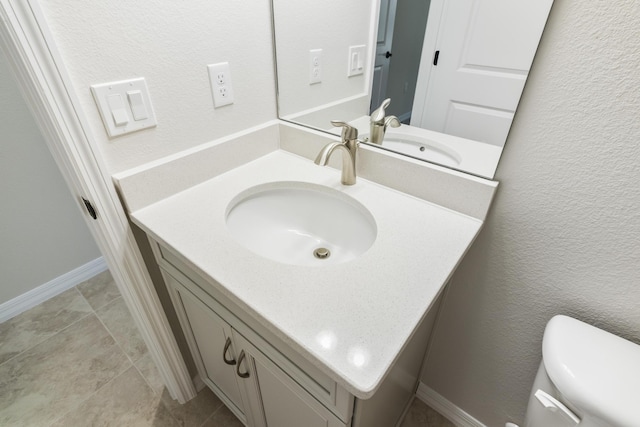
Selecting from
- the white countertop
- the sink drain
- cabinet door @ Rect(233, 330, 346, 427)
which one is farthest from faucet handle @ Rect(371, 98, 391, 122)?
cabinet door @ Rect(233, 330, 346, 427)

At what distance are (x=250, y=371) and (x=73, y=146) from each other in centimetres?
69

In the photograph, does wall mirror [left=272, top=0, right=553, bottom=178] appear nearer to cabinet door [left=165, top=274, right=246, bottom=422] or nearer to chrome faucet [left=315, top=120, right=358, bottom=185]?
Result: chrome faucet [left=315, top=120, right=358, bottom=185]

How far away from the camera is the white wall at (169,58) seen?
678 mm

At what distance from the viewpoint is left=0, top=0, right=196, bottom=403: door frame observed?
1.94 feet

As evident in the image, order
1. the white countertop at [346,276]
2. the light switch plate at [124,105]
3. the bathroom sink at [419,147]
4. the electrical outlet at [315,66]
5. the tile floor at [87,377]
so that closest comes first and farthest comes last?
the white countertop at [346,276]
the light switch plate at [124,105]
the bathroom sink at [419,147]
the electrical outlet at [315,66]
the tile floor at [87,377]

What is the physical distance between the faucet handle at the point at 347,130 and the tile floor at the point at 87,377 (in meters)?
1.10

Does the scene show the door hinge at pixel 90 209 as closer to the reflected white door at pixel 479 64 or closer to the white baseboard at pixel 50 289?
the reflected white door at pixel 479 64

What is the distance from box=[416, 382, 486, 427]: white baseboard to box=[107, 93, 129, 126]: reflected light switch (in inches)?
54.0

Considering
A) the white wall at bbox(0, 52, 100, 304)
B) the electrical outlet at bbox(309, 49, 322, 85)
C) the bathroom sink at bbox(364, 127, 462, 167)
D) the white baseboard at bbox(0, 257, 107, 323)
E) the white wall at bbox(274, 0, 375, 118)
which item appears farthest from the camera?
the white baseboard at bbox(0, 257, 107, 323)

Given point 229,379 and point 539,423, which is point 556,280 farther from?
point 229,379

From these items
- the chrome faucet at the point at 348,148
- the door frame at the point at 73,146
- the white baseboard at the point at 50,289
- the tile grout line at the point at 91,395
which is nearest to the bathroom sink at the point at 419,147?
the chrome faucet at the point at 348,148

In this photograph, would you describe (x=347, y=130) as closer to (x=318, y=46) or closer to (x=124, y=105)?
(x=318, y=46)

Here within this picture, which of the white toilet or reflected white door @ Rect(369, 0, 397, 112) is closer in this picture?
the white toilet

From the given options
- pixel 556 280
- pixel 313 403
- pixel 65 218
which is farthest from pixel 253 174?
pixel 65 218
